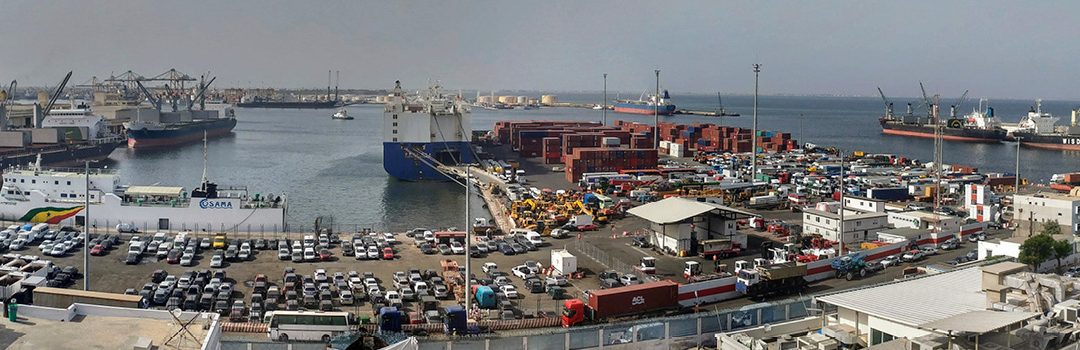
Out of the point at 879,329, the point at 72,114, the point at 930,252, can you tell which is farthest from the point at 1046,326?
the point at 72,114

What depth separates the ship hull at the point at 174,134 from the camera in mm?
30781

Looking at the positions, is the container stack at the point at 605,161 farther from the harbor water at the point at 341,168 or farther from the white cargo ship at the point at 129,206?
the white cargo ship at the point at 129,206

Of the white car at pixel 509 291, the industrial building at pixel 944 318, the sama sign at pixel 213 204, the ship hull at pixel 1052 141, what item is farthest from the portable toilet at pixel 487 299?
the ship hull at pixel 1052 141

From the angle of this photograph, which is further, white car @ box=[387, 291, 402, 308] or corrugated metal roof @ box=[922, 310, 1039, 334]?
white car @ box=[387, 291, 402, 308]

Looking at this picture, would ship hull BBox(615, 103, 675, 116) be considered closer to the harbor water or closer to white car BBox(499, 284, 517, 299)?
the harbor water

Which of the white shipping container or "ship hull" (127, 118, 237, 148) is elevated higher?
"ship hull" (127, 118, 237, 148)

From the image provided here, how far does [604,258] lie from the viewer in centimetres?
978

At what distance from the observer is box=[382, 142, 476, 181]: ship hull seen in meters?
20.4

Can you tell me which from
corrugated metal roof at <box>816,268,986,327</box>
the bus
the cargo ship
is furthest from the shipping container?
the cargo ship

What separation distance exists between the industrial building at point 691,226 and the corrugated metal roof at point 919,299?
165 inches

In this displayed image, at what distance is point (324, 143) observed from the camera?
34.3 metres

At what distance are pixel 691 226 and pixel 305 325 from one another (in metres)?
4.98

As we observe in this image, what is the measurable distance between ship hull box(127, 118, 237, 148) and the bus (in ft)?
79.5

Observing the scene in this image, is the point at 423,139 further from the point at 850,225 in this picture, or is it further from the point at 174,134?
the point at 174,134
